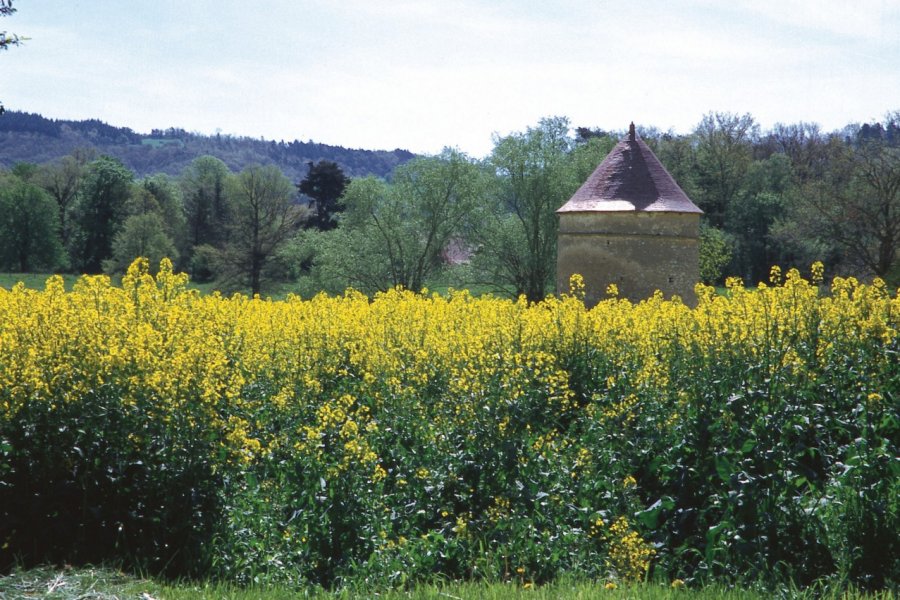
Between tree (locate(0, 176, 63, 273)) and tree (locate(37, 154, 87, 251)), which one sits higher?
tree (locate(37, 154, 87, 251))

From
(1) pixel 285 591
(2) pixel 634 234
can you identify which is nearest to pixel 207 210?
(2) pixel 634 234

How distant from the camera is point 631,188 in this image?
20.3 metres

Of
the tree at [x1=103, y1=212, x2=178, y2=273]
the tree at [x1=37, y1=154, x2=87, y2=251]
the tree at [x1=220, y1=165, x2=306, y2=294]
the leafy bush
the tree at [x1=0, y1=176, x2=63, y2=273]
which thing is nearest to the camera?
the leafy bush

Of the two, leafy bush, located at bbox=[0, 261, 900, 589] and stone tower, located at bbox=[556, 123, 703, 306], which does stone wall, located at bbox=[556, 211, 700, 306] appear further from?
leafy bush, located at bbox=[0, 261, 900, 589]

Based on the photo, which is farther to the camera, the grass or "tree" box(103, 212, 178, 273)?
"tree" box(103, 212, 178, 273)

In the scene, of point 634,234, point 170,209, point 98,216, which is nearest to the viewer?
point 634,234

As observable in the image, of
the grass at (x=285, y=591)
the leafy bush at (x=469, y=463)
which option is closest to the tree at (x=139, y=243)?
the leafy bush at (x=469, y=463)

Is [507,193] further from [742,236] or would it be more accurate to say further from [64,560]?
[64,560]

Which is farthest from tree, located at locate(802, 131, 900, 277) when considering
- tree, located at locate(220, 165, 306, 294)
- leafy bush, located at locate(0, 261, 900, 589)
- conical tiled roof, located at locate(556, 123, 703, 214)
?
leafy bush, located at locate(0, 261, 900, 589)

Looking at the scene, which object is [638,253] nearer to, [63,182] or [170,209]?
[170,209]

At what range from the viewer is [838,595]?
5332mm

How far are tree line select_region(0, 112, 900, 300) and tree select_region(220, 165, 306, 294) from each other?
10 cm

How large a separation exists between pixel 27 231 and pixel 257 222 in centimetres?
1576

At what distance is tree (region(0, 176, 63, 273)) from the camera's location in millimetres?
54000
